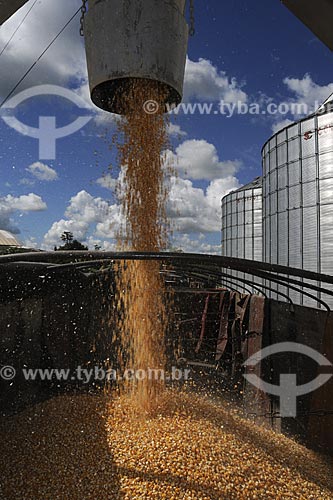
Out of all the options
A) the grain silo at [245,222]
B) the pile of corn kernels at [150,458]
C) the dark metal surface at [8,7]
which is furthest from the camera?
the grain silo at [245,222]

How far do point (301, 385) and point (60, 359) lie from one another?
2747 mm

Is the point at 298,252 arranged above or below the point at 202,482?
above

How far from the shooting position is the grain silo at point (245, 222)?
1677 centimetres

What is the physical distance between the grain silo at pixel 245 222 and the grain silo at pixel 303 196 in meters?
→ 4.13

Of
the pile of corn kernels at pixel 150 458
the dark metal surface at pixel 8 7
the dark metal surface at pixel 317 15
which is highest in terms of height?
the dark metal surface at pixel 8 7

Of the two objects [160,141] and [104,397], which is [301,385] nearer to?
[104,397]

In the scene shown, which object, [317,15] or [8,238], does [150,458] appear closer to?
[317,15]

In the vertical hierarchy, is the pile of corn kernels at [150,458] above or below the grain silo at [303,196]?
below

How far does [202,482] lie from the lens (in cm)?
289

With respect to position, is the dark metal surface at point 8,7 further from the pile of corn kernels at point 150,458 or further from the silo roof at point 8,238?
the silo roof at point 8,238

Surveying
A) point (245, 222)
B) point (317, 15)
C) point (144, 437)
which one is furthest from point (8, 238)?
point (317, 15)

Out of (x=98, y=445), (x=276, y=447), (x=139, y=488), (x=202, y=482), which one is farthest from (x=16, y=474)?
(x=276, y=447)

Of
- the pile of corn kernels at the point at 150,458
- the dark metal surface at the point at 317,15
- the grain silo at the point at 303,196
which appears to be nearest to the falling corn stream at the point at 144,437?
the pile of corn kernels at the point at 150,458

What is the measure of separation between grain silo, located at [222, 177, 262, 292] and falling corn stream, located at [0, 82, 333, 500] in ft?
39.6
